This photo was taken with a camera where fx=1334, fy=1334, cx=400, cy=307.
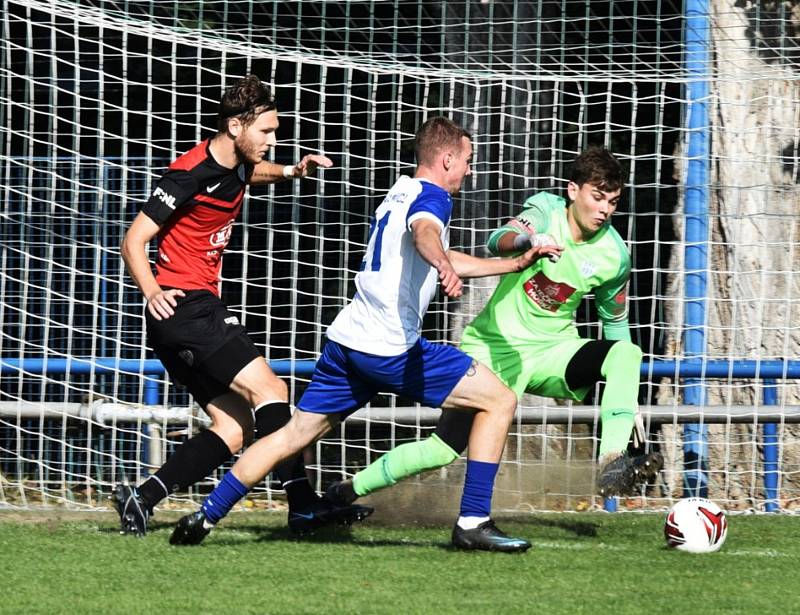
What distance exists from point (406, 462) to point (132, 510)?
119cm

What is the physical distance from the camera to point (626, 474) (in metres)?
5.48

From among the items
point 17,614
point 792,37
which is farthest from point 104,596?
point 792,37

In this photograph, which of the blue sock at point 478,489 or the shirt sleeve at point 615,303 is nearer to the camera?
the blue sock at point 478,489

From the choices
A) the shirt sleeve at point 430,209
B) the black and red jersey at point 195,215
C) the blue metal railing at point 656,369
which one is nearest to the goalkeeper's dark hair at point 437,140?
the shirt sleeve at point 430,209

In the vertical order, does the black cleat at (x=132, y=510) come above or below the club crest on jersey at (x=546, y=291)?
below

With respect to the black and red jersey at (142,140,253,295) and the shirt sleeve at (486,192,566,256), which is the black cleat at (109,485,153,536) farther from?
the shirt sleeve at (486,192,566,256)

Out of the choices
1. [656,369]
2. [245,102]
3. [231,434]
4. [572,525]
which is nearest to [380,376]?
[231,434]

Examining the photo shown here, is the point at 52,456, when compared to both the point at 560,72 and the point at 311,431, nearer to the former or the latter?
the point at 311,431

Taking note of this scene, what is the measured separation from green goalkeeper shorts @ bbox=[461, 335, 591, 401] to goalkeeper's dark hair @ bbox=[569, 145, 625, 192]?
707mm

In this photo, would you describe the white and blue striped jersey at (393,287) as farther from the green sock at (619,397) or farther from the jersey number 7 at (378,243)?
the green sock at (619,397)

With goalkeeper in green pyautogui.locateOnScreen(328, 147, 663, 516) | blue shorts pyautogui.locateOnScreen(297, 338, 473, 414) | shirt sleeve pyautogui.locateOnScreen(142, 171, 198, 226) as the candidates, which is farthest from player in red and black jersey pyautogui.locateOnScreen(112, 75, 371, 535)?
goalkeeper in green pyautogui.locateOnScreen(328, 147, 663, 516)

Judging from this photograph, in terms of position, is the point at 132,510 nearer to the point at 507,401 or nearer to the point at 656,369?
the point at 507,401

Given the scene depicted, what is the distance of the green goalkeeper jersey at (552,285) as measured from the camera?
6.04 m

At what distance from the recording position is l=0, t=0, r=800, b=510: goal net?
7.09m
